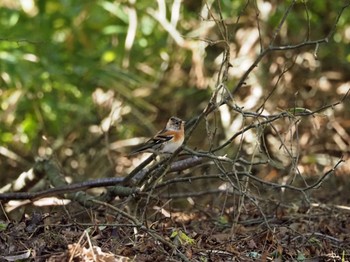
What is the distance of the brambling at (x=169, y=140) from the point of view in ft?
24.8

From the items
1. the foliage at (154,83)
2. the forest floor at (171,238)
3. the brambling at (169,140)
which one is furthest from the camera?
the foliage at (154,83)

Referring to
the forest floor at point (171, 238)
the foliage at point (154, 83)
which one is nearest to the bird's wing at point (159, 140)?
the forest floor at point (171, 238)

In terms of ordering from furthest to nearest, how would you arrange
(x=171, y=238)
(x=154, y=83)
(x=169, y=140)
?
(x=154, y=83) < (x=169, y=140) < (x=171, y=238)

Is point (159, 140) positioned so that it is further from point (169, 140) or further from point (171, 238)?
point (171, 238)

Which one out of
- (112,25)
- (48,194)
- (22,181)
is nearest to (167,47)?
(112,25)

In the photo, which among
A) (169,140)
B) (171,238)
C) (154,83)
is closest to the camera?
(171,238)

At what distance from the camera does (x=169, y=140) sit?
762 cm

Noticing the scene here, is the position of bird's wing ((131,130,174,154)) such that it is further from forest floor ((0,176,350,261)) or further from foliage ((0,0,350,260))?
foliage ((0,0,350,260))

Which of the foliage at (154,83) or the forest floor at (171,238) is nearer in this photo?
the forest floor at (171,238)

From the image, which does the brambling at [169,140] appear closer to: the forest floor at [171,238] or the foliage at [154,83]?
the forest floor at [171,238]

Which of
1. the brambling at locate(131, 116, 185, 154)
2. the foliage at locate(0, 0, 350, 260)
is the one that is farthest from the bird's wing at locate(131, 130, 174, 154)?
the foliage at locate(0, 0, 350, 260)

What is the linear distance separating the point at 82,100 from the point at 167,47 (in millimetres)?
1636

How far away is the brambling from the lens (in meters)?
7.56

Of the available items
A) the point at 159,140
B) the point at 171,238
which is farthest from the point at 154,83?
the point at 171,238
